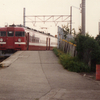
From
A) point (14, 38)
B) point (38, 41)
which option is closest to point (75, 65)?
point (14, 38)

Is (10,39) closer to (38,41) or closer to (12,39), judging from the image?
(12,39)

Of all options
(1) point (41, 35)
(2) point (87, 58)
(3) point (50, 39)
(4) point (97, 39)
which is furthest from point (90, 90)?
(3) point (50, 39)

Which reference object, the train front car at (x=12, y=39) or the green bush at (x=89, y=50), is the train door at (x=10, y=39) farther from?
the green bush at (x=89, y=50)

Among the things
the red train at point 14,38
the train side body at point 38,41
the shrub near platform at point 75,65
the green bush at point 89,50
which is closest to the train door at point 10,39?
the red train at point 14,38

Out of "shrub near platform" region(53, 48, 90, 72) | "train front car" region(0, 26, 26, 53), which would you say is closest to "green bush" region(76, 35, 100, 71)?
"shrub near platform" region(53, 48, 90, 72)

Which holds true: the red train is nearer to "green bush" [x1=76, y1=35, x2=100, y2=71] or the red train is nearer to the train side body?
the train side body

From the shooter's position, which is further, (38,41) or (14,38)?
(38,41)

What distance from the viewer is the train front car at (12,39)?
22.7 meters

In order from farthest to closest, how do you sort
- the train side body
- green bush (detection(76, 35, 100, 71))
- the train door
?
the train side body
the train door
green bush (detection(76, 35, 100, 71))

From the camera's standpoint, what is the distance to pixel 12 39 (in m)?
23.0

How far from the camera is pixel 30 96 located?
21.5ft

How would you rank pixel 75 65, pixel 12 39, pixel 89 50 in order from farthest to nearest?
pixel 12 39, pixel 75 65, pixel 89 50

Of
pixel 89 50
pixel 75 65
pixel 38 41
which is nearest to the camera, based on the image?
pixel 89 50

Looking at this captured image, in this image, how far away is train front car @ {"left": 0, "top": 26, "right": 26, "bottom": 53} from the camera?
22.7 meters
